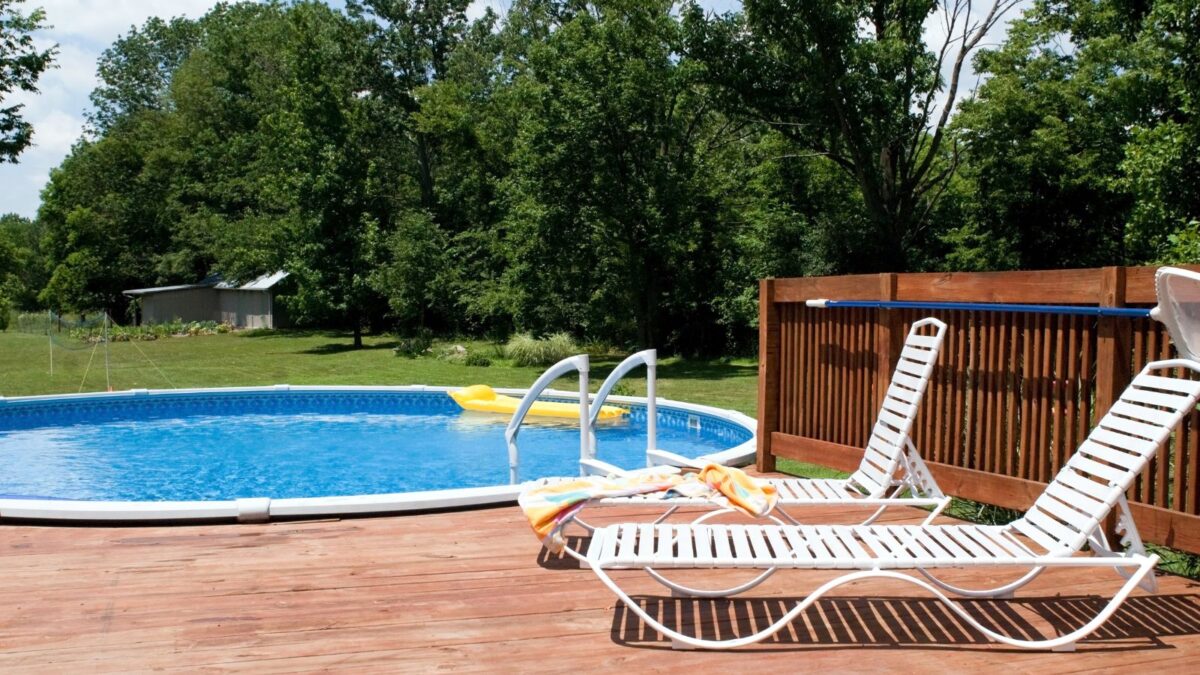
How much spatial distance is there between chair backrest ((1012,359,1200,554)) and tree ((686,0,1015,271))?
1755cm

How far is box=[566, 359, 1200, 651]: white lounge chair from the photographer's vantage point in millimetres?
3496

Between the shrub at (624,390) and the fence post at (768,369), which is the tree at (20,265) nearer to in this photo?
the shrub at (624,390)

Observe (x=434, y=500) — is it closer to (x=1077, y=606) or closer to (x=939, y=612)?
(x=939, y=612)

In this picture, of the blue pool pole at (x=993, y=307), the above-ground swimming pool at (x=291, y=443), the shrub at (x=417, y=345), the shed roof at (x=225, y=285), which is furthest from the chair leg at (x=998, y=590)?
the shed roof at (x=225, y=285)

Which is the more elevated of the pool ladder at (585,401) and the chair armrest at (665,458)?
the pool ladder at (585,401)

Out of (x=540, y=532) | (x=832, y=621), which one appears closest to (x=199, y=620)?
(x=540, y=532)

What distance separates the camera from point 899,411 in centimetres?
519

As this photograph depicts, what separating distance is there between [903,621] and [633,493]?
4.28ft

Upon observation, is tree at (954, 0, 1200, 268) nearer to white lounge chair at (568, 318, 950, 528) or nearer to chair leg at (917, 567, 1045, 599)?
white lounge chair at (568, 318, 950, 528)

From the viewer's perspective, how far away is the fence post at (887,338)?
6027 mm

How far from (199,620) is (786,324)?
183 inches

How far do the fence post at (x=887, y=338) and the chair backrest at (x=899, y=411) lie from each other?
1.56 feet

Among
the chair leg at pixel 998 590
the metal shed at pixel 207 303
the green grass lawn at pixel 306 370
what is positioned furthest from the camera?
the metal shed at pixel 207 303

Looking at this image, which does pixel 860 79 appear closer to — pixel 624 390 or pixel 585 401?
pixel 624 390
